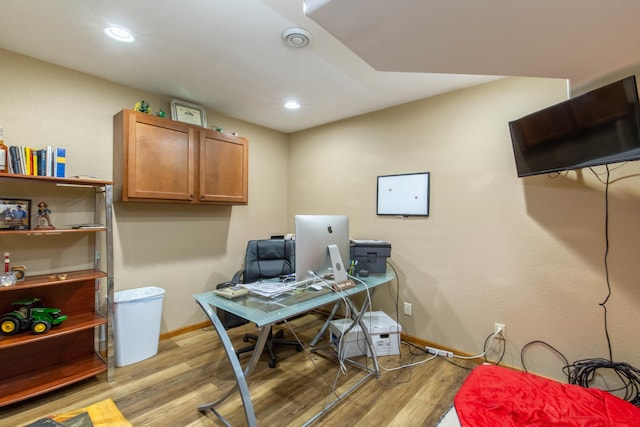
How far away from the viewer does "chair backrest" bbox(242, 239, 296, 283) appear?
2.88 m

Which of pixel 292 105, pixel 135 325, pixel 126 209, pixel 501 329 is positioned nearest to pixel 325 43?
pixel 292 105

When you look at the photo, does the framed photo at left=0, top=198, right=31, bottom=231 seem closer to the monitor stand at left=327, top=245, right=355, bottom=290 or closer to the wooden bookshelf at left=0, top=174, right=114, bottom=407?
the wooden bookshelf at left=0, top=174, right=114, bottom=407

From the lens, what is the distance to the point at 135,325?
2512 millimetres

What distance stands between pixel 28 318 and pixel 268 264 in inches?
70.8

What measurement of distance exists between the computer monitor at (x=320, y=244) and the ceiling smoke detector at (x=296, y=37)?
46.9 inches

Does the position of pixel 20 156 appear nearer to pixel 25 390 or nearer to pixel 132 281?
pixel 132 281

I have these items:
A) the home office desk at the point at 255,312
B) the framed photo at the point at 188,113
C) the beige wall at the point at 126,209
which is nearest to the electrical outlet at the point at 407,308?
the home office desk at the point at 255,312

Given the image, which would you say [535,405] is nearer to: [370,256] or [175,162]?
[370,256]

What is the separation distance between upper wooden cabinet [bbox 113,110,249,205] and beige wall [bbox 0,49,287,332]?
0.75ft

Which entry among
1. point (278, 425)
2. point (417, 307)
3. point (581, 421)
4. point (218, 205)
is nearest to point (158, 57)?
point (218, 205)

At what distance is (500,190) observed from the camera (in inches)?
95.3

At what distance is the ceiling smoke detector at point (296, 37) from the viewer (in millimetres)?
1844

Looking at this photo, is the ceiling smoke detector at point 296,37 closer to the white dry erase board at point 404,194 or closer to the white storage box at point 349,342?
the white dry erase board at point 404,194

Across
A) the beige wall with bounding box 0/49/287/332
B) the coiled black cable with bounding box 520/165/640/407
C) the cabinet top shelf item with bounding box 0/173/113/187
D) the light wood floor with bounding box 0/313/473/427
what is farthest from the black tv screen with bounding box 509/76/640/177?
the cabinet top shelf item with bounding box 0/173/113/187
